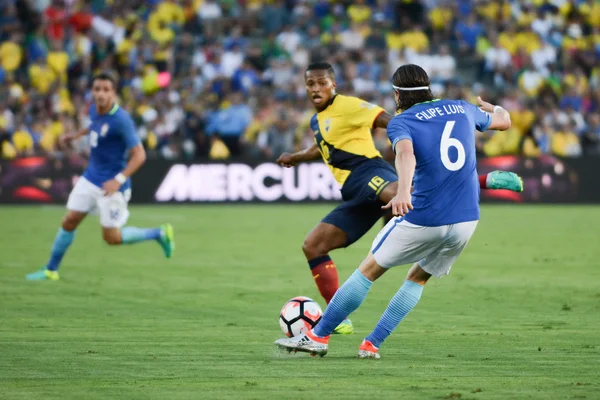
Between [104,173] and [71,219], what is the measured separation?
25.1 inches

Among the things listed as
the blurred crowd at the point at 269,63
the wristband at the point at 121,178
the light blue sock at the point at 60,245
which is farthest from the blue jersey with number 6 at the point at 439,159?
the blurred crowd at the point at 269,63

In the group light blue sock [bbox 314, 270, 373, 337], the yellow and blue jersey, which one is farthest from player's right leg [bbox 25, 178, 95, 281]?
light blue sock [bbox 314, 270, 373, 337]

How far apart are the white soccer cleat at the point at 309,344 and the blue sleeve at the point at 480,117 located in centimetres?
177

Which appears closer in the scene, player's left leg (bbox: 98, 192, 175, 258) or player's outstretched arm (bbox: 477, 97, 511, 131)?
player's outstretched arm (bbox: 477, 97, 511, 131)

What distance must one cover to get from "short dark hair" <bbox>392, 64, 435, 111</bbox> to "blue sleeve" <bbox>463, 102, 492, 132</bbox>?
30 cm

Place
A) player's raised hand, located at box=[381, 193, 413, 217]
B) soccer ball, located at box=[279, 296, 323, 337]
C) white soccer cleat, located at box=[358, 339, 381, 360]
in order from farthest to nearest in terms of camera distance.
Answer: soccer ball, located at box=[279, 296, 323, 337], white soccer cleat, located at box=[358, 339, 381, 360], player's raised hand, located at box=[381, 193, 413, 217]

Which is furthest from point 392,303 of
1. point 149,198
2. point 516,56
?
point 516,56

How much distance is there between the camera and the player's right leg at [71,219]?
12695 millimetres

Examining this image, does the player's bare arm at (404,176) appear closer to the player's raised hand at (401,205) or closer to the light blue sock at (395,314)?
the player's raised hand at (401,205)

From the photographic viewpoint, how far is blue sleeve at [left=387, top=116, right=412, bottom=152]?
7086mm

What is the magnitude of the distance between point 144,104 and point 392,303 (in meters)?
19.3

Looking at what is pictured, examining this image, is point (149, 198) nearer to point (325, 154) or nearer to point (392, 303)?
point (325, 154)

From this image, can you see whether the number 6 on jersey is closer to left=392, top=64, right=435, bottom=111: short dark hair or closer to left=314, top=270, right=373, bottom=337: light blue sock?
left=392, top=64, right=435, bottom=111: short dark hair

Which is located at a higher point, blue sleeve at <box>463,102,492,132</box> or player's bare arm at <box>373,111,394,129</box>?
player's bare arm at <box>373,111,394,129</box>
